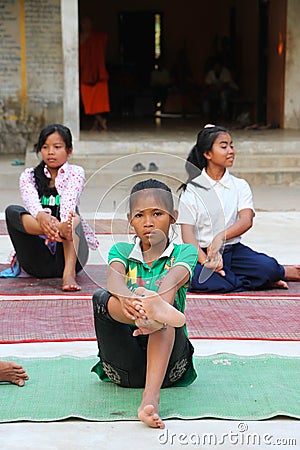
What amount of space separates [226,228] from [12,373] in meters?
1.87

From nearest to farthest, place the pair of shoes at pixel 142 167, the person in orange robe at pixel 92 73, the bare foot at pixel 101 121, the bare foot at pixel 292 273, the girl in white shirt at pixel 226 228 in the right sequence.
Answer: the pair of shoes at pixel 142 167, the girl in white shirt at pixel 226 228, the bare foot at pixel 292 273, the person in orange robe at pixel 92 73, the bare foot at pixel 101 121

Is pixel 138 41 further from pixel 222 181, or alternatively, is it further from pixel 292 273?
pixel 222 181

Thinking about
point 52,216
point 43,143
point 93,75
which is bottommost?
point 52,216

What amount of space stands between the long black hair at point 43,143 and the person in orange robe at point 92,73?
261 inches

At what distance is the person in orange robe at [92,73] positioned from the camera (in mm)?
11375

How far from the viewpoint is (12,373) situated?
317 cm

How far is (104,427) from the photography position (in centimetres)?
283

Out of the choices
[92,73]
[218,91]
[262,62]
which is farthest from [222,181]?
[218,91]

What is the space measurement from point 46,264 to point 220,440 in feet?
8.06

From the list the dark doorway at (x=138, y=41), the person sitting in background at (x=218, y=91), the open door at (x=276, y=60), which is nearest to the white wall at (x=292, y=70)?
the open door at (x=276, y=60)

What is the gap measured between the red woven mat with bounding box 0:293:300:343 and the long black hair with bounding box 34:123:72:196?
0.64m

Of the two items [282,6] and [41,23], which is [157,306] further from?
[282,6]

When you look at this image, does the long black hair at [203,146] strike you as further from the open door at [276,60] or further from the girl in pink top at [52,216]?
the open door at [276,60]

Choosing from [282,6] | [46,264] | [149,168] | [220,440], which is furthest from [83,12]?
[220,440]
